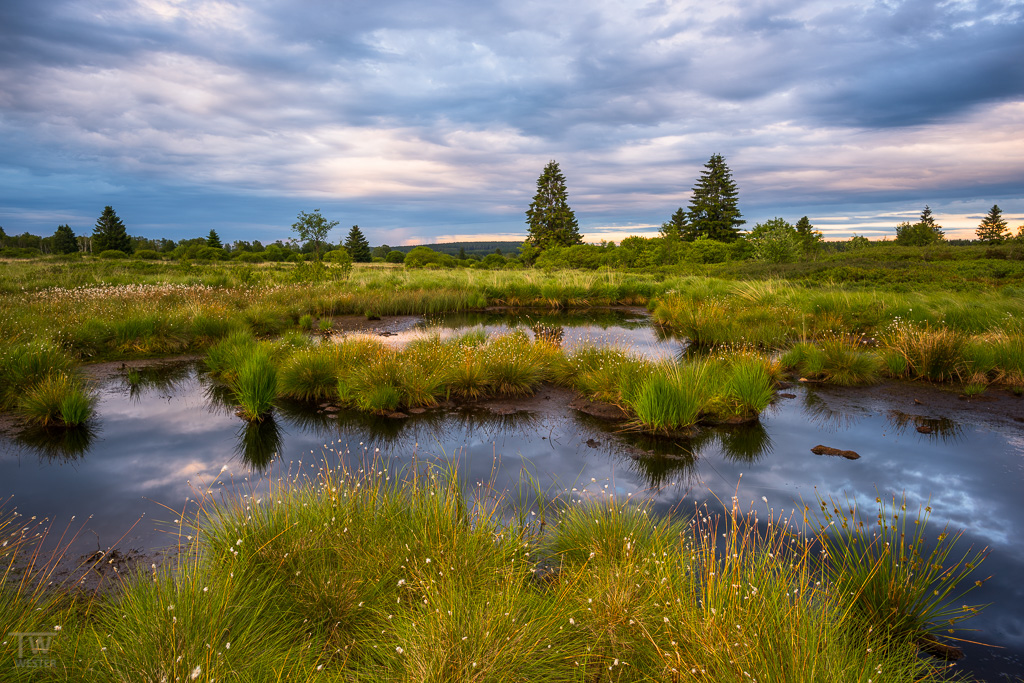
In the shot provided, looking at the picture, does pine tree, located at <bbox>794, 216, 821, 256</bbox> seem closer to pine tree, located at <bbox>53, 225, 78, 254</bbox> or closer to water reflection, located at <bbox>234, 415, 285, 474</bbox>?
water reflection, located at <bbox>234, 415, 285, 474</bbox>

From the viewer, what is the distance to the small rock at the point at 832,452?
653 cm

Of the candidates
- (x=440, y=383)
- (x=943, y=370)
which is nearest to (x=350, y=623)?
(x=440, y=383)

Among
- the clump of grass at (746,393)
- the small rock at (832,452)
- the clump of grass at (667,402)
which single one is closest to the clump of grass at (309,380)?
the clump of grass at (667,402)

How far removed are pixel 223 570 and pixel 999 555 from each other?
5819mm

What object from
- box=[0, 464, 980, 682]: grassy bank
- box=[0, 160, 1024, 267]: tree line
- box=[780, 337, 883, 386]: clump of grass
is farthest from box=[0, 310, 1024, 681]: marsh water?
box=[0, 160, 1024, 267]: tree line

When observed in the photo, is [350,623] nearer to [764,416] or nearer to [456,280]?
[764,416]

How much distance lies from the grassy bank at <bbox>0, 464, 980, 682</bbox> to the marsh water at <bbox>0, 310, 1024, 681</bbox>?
0.78 m

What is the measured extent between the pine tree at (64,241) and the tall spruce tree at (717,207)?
7421 cm

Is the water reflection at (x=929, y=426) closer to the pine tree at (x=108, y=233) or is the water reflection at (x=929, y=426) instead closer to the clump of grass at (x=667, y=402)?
the clump of grass at (x=667, y=402)

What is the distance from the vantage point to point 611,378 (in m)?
8.62

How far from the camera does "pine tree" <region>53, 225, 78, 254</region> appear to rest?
63.0m

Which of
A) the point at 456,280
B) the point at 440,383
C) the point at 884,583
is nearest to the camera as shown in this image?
the point at 884,583

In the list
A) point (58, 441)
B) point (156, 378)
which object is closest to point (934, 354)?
point (58, 441)

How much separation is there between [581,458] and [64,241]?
79172 millimetres
